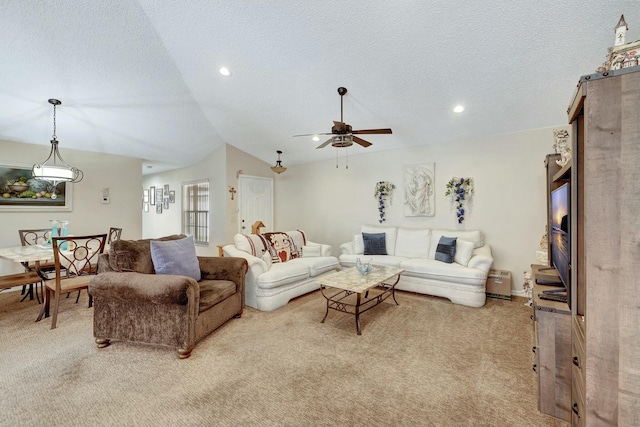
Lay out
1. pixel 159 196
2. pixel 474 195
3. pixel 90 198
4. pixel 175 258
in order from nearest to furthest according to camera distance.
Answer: pixel 175 258, pixel 474 195, pixel 90 198, pixel 159 196

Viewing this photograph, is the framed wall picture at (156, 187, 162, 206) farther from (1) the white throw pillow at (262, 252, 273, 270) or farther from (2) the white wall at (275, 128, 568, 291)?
(1) the white throw pillow at (262, 252, 273, 270)

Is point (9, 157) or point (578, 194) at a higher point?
point (9, 157)

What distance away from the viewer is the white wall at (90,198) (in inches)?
174

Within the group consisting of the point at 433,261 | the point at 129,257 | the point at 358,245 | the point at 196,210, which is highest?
the point at 196,210

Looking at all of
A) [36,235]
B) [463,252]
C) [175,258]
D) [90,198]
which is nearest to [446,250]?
[463,252]

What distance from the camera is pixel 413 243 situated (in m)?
4.58

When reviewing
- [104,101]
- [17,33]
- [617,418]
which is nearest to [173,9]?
[17,33]

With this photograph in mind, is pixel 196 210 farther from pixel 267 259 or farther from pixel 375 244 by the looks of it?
pixel 375 244

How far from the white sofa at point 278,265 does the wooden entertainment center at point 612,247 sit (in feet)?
8.51

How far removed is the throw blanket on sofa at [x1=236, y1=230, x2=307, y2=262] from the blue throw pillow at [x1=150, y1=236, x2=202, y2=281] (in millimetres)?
870

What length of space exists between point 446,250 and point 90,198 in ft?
20.4

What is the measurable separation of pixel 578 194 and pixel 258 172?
5.81 metres

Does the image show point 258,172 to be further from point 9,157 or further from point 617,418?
point 617,418

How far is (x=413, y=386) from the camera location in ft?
6.38
